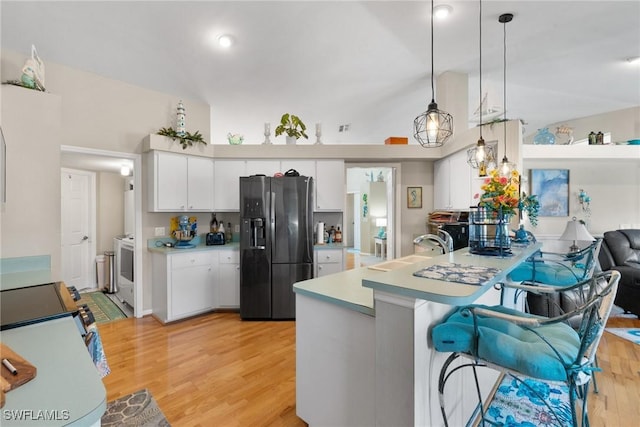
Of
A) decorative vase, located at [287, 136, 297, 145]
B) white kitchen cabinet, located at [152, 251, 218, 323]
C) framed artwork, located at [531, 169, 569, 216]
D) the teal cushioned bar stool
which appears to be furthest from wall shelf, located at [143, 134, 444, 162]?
the teal cushioned bar stool

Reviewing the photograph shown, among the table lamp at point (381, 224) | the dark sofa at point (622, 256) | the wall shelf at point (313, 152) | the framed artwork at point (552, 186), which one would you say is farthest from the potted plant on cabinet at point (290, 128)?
the table lamp at point (381, 224)

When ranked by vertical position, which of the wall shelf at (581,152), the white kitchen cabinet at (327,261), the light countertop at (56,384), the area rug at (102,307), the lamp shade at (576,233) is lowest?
the area rug at (102,307)

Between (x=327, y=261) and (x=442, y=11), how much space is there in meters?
2.94

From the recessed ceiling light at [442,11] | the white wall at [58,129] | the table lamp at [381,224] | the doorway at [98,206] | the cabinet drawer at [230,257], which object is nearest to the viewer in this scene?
the white wall at [58,129]

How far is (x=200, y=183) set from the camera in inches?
154

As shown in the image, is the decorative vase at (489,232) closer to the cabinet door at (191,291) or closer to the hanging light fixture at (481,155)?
the hanging light fixture at (481,155)

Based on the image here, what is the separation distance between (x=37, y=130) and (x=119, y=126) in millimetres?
1475

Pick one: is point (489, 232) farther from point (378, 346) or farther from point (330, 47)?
point (330, 47)

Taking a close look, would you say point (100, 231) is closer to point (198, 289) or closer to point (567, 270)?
point (198, 289)

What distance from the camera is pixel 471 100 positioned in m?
4.71

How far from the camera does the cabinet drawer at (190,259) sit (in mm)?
3457

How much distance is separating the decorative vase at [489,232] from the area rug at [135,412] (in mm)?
2351

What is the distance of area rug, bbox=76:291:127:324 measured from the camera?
3.72 metres

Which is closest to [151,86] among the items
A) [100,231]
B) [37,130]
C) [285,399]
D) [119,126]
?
[119,126]
